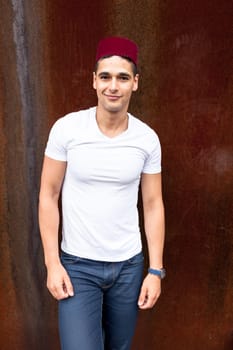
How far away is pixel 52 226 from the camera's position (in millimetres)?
1718

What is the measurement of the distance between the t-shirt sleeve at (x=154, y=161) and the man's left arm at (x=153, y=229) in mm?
28

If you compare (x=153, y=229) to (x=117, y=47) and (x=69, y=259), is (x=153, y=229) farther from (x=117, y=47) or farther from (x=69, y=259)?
(x=117, y=47)

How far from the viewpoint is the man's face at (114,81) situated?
1.59 m

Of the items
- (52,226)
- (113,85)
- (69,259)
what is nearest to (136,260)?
(69,259)

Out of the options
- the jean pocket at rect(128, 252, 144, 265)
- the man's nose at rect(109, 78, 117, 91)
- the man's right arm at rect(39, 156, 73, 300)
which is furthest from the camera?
the jean pocket at rect(128, 252, 144, 265)

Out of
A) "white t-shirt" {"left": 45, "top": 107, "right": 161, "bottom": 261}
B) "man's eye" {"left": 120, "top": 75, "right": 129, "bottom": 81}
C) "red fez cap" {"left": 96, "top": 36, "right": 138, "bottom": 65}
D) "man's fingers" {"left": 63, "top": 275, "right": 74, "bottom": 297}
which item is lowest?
"man's fingers" {"left": 63, "top": 275, "right": 74, "bottom": 297}

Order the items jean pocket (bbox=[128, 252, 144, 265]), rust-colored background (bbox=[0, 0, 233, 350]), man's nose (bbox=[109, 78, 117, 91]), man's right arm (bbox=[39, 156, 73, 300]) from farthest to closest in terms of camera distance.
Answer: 1. rust-colored background (bbox=[0, 0, 233, 350])
2. jean pocket (bbox=[128, 252, 144, 265])
3. man's right arm (bbox=[39, 156, 73, 300])
4. man's nose (bbox=[109, 78, 117, 91])

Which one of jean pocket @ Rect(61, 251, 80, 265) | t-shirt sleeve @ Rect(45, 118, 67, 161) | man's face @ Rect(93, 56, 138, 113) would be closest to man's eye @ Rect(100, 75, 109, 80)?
man's face @ Rect(93, 56, 138, 113)

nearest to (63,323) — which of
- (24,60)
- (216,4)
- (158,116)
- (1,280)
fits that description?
(1,280)

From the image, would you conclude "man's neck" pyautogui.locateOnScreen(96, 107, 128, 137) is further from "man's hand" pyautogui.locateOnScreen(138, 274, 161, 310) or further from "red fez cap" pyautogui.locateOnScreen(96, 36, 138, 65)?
Answer: "man's hand" pyautogui.locateOnScreen(138, 274, 161, 310)

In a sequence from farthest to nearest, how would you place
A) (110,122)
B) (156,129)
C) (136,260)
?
(156,129)
(136,260)
(110,122)

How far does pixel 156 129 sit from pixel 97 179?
639mm

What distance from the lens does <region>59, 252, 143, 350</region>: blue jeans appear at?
170 cm

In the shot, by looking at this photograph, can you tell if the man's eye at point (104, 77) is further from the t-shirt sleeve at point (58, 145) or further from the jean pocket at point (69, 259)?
the jean pocket at point (69, 259)
